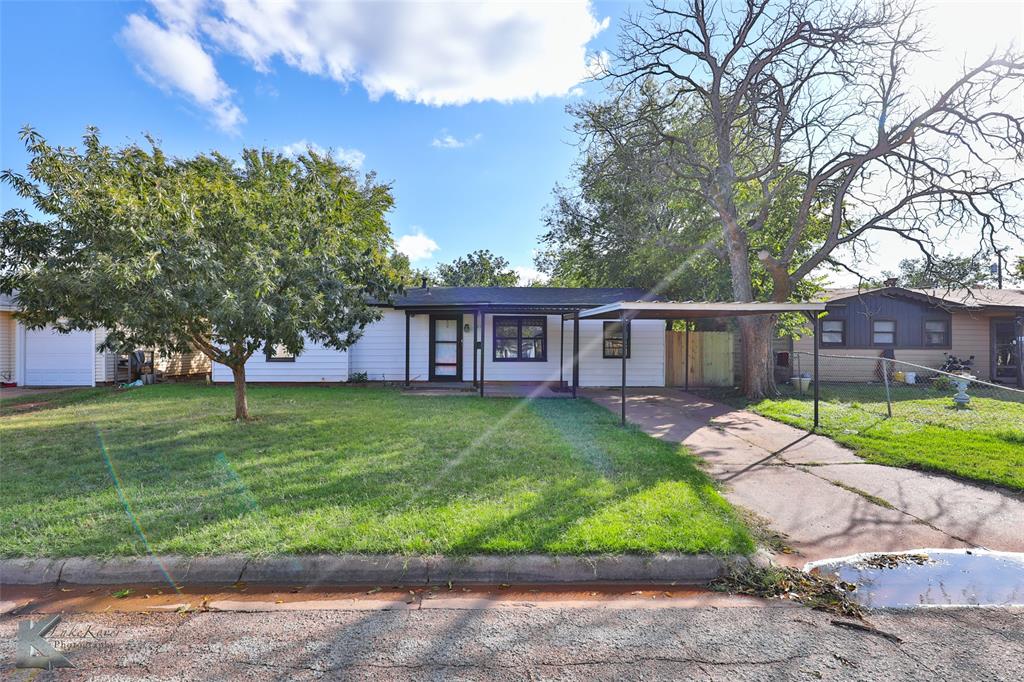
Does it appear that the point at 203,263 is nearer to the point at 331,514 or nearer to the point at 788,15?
the point at 331,514

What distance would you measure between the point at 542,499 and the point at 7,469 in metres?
6.02

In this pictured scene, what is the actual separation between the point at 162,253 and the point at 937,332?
75.3 feet

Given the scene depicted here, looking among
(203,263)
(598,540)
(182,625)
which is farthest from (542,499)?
(203,263)

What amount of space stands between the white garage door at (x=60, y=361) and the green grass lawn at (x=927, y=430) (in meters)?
18.9

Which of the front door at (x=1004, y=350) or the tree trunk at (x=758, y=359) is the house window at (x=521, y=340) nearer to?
the tree trunk at (x=758, y=359)

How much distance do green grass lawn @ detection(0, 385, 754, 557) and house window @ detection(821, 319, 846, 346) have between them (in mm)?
12818

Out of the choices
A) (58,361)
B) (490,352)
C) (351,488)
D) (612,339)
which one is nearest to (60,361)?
(58,361)

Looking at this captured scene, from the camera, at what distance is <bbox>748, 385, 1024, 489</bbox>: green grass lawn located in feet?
18.7

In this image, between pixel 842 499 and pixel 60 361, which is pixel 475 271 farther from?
pixel 842 499

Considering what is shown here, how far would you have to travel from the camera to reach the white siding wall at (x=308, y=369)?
1395 centimetres

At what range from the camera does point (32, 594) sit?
9.55 feet

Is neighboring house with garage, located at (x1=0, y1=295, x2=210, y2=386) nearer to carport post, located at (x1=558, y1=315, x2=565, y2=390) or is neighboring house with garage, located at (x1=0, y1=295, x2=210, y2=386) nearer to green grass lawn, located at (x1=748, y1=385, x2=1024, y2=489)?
carport post, located at (x1=558, y1=315, x2=565, y2=390)

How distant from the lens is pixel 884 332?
663 inches

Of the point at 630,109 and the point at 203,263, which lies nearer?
the point at 203,263
